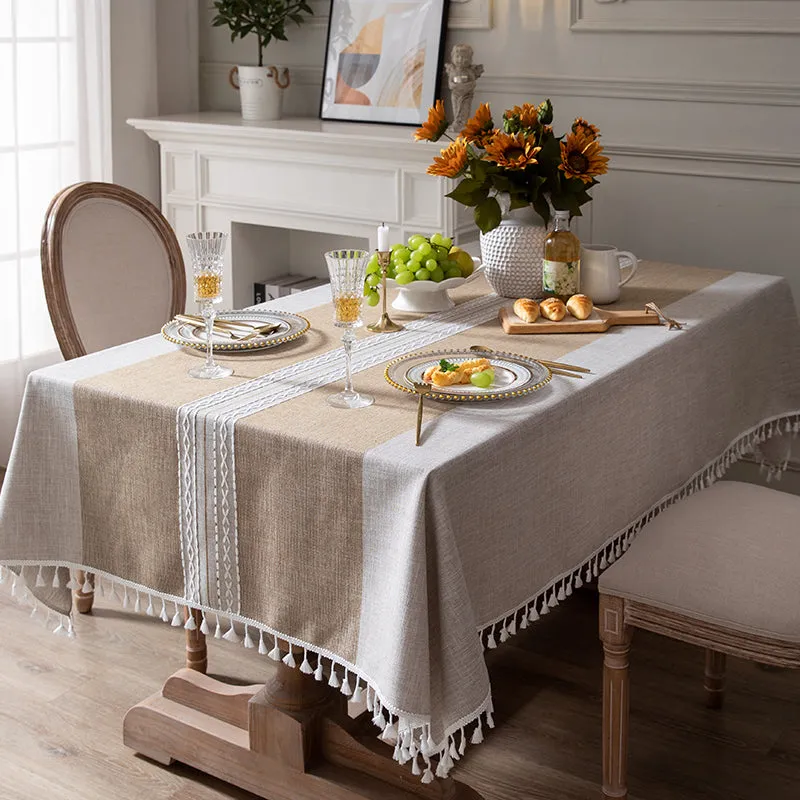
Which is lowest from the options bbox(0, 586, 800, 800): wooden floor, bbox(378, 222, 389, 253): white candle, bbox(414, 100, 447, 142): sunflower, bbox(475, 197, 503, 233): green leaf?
bbox(0, 586, 800, 800): wooden floor

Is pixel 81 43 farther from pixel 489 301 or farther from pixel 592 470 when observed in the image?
pixel 592 470

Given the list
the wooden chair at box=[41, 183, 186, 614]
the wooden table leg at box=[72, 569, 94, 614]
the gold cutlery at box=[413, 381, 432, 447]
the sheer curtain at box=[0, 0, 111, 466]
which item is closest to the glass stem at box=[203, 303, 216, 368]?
the gold cutlery at box=[413, 381, 432, 447]

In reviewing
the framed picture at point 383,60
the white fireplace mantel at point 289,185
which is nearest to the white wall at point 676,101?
the framed picture at point 383,60

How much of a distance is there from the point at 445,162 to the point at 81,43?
6.09 ft

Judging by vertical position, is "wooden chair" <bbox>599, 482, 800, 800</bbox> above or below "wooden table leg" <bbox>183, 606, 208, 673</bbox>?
above

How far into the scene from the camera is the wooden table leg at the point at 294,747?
2039 millimetres

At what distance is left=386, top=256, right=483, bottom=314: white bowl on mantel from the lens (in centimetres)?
232

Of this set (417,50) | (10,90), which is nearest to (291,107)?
(417,50)

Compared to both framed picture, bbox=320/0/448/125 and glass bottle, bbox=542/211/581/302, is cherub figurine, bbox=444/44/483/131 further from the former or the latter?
glass bottle, bbox=542/211/581/302

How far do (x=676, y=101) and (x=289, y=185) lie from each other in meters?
1.19

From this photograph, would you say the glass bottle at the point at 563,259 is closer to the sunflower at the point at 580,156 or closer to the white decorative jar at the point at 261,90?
the sunflower at the point at 580,156

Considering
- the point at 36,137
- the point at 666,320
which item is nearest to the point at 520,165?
the point at 666,320

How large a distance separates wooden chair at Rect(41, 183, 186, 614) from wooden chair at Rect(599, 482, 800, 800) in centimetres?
114

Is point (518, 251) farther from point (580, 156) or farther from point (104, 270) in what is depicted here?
point (104, 270)
